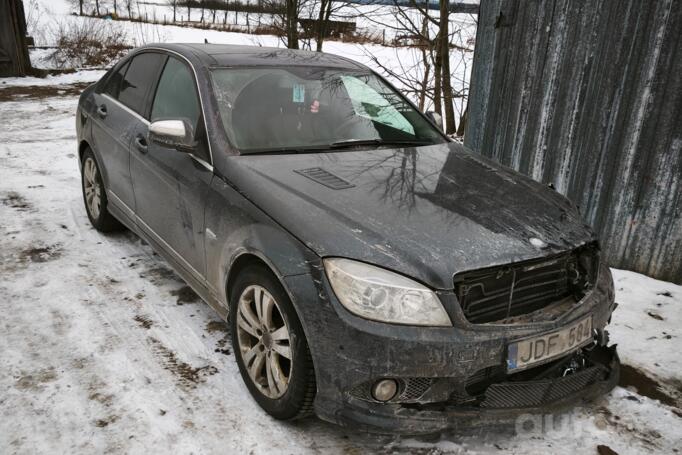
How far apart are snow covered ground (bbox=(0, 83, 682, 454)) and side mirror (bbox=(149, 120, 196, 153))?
3.75ft

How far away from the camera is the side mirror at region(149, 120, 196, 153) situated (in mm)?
3021

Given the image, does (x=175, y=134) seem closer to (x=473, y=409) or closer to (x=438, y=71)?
(x=473, y=409)

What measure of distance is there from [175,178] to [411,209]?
1.51 meters

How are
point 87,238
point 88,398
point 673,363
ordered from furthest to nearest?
point 87,238 → point 673,363 → point 88,398

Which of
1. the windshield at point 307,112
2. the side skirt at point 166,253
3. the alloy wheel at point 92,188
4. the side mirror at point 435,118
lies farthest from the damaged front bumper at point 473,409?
the alloy wheel at point 92,188

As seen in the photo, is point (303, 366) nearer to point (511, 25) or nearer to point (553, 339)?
point (553, 339)

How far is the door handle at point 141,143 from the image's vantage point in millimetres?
3641

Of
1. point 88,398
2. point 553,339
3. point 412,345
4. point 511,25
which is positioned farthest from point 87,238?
point 511,25

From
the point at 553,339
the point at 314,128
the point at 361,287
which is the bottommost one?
the point at 553,339

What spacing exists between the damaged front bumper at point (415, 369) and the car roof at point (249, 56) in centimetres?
181

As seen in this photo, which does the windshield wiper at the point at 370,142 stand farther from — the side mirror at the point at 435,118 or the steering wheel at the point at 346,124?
the side mirror at the point at 435,118

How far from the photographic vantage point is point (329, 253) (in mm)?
2256

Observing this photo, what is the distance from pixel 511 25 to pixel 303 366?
4.12m

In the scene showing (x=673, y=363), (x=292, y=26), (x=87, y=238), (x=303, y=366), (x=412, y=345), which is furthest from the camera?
(x=292, y=26)
